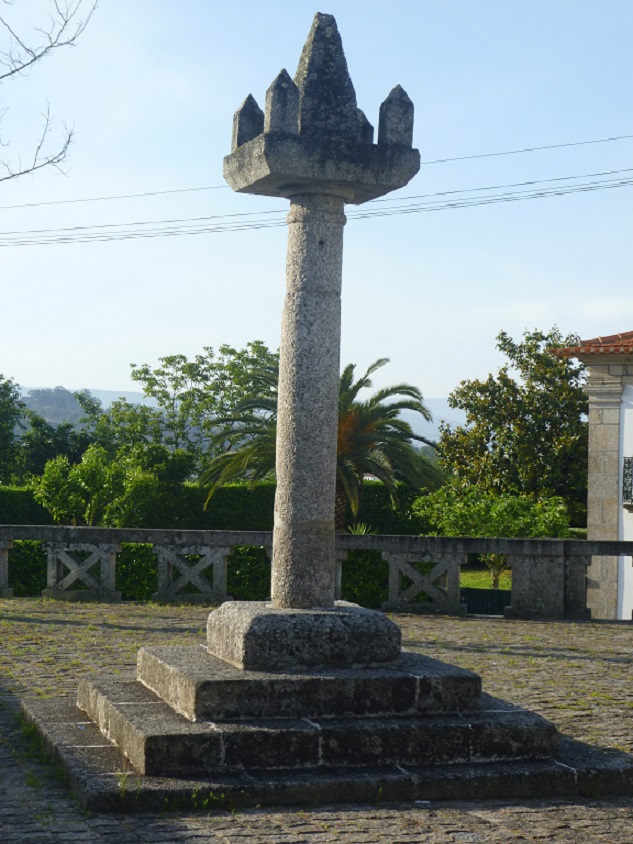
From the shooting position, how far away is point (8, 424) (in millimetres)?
50062

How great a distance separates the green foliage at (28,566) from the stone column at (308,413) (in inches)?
400

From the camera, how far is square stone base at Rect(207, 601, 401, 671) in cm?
650

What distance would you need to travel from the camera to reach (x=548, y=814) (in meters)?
5.59

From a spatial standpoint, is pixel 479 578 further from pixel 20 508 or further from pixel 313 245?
pixel 313 245

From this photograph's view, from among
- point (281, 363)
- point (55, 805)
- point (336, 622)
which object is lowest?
point (55, 805)

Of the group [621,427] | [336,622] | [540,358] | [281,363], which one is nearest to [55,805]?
[336,622]

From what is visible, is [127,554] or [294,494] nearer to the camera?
[294,494]

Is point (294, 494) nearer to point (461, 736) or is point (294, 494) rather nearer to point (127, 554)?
point (461, 736)

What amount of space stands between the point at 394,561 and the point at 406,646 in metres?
3.14

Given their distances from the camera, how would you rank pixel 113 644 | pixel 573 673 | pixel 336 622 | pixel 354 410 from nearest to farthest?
pixel 336 622, pixel 573 673, pixel 113 644, pixel 354 410

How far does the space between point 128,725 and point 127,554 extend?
1020 centimetres

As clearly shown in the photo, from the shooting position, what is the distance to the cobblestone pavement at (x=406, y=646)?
5.12m

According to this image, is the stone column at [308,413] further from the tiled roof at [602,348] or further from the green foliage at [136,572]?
the tiled roof at [602,348]

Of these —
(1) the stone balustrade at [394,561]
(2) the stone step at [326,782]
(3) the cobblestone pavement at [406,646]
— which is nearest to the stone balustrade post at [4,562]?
(1) the stone balustrade at [394,561]
